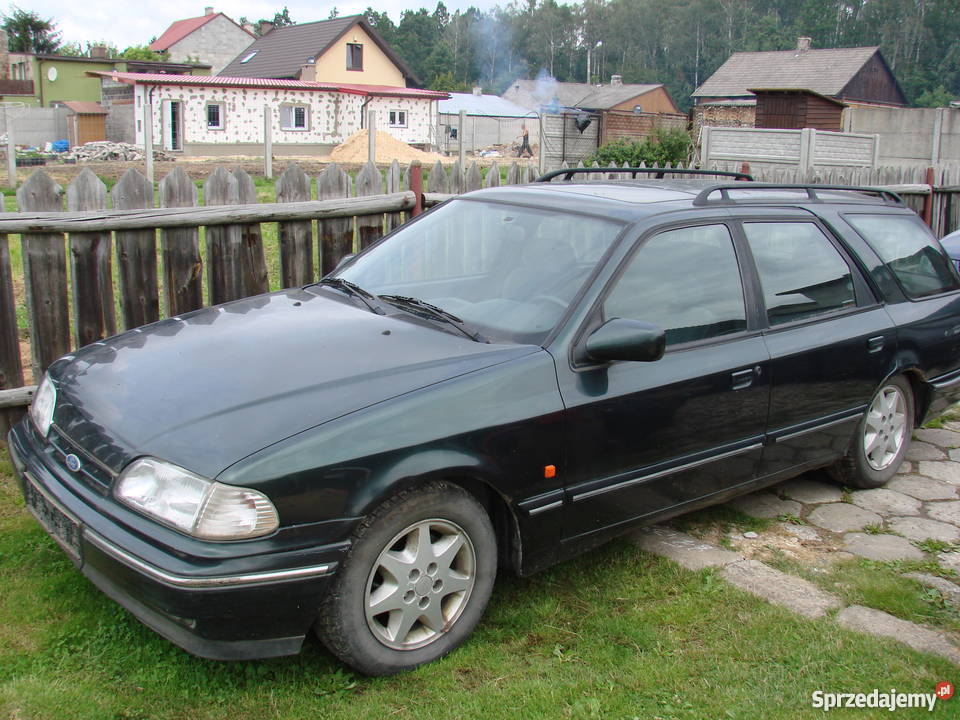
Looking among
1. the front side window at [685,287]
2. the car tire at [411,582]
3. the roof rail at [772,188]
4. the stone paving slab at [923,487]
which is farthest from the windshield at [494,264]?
the stone paving slab at [923,487]

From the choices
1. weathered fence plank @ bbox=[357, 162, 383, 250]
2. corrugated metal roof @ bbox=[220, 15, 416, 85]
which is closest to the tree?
corrugated metal roof @ bbox=[220, 15, 416, 85]

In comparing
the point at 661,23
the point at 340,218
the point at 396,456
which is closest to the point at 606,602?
the point at 396,456

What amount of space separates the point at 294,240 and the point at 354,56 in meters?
47.5

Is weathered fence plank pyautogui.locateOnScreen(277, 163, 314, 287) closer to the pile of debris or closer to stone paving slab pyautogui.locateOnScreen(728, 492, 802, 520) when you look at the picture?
stone paving slab pyautogui.locateOnScreen(728, 492, 802, 520)

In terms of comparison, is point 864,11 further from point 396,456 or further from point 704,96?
point 396,456

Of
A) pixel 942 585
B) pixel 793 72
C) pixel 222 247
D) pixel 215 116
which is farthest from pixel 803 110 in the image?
pixel 942 585

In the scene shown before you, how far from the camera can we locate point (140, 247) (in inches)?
202

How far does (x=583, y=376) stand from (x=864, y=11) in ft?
324

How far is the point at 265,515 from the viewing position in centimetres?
268

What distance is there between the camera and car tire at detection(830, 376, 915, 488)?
4.83 metres

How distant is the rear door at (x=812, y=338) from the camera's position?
4.15 metres

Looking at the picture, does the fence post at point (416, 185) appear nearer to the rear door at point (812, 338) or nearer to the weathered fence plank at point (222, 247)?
the weathered fence plank at point (222, 247)

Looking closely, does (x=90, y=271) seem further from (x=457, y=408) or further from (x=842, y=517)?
(x=842, y=517)

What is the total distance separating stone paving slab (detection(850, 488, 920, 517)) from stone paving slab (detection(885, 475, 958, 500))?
0.08m
